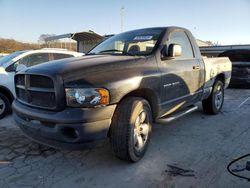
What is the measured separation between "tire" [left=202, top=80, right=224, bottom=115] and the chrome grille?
4.07 meters

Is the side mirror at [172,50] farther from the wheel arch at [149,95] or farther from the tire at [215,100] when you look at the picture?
the tire at [215,100]

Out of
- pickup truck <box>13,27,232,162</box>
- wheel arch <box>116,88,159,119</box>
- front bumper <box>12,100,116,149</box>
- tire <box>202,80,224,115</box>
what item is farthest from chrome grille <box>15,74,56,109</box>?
tire <box>202,80,224,115</box>

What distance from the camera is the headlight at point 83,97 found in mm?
2945

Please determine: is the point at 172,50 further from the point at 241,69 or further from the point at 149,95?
the point at 241,69

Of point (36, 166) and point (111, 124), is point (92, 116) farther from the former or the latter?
point (36, 166)

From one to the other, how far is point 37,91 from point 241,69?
8.95 metres

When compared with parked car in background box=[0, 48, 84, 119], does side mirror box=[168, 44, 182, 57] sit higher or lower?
higher

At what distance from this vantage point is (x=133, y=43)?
14.6 feet

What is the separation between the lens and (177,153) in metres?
3.93

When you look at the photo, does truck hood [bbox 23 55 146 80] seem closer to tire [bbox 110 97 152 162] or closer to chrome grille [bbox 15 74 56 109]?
chrome grille [bbox 15 74 56 109]

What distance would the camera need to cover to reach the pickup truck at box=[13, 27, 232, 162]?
296cm

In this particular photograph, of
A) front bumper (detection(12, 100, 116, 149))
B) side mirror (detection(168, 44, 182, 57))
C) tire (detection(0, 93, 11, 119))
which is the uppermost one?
side mirror (detection(168, 44, 182, 57))

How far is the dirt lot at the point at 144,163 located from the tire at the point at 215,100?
1007mm

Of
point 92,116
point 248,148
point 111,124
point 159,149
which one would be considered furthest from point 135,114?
point 248,148
